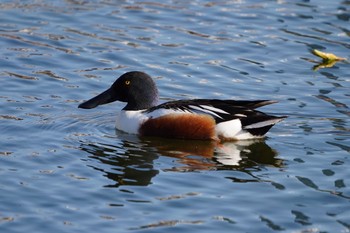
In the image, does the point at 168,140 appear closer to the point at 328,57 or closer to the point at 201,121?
the point at 201,121

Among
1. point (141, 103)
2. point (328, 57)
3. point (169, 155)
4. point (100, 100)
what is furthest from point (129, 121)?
point (328, 57)

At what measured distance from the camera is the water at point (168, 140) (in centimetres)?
963

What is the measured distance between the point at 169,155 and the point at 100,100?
1.62 meters

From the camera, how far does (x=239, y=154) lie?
1193 cm

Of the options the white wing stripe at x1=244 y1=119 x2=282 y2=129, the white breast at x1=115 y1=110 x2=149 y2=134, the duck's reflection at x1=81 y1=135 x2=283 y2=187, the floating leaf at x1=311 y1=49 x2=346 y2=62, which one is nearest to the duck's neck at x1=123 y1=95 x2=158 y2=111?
the white breast at x1=115 y1=110 x2=149 y2=134

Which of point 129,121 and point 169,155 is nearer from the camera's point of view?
point 169,155

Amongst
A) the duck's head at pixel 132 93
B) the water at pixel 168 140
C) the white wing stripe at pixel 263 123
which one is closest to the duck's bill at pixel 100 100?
the duck's head at pixel 132 93

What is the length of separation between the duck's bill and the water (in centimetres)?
20

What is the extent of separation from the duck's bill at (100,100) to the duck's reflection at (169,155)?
2.30ft

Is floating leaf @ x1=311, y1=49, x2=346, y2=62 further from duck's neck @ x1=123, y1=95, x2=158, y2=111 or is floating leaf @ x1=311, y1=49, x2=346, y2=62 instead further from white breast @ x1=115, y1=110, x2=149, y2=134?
white breast @ x1=115, y1=110, x2=149, y2=134

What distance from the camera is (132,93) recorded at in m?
12.9

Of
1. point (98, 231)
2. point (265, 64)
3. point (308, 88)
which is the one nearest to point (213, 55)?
point (265, 64)

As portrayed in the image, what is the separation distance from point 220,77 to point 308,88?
4.11 feet

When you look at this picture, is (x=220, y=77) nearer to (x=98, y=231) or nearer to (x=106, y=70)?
(x=106, y=70)
